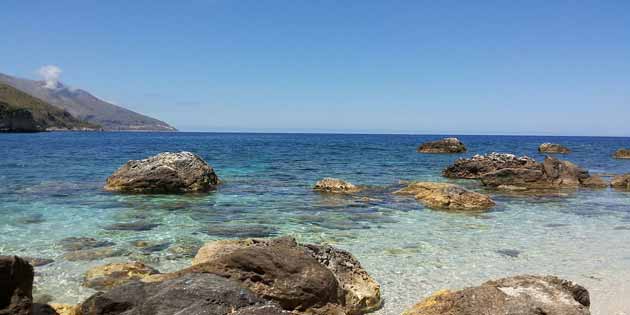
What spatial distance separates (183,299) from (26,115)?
157091 mm

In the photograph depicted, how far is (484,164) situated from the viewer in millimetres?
29234

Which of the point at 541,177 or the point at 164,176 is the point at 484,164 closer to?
the point at 541,177

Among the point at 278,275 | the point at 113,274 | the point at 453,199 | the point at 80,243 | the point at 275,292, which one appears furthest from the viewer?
the point at 453,199

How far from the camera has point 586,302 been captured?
20.7 feet

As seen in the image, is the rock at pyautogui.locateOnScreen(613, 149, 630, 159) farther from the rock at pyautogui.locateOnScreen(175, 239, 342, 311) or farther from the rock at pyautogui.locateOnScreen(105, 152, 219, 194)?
the rock at pyautogui.locateOnScreen(175, 239, 342, 311)

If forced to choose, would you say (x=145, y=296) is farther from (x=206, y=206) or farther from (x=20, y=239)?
(x=206, y=206)

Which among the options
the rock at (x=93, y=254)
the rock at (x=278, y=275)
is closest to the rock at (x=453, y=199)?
the rock at (x=93, y=254)

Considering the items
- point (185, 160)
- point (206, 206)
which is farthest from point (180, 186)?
point (206, 206)

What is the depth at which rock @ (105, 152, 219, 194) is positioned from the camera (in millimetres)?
20609

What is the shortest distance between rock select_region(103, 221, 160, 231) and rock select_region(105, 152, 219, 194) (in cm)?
710

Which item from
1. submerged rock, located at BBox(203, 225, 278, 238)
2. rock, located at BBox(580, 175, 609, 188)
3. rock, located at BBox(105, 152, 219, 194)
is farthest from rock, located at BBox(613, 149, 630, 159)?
submerged rock, located at BBox(203, 225, 278, 238)

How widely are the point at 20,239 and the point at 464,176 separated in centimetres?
2532

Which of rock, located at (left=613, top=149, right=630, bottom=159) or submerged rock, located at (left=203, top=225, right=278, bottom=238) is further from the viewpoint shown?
rock, located at (left=613, top=149, right=630, bottom=159)

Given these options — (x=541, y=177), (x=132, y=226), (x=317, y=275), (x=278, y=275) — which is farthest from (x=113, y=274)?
(x=541, y=177)
